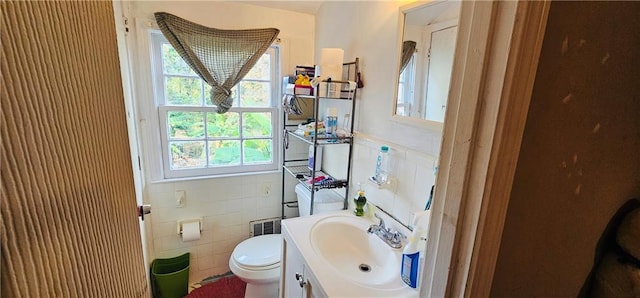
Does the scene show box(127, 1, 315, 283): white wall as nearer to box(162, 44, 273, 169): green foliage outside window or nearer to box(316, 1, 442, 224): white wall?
box(162, 44, 273, 169): green foliage outside window

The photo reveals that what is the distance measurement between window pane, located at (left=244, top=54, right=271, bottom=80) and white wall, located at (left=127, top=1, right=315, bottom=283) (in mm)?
119

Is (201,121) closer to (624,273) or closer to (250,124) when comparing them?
(250,124)

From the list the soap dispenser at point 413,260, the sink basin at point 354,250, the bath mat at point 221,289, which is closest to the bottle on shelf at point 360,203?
the sink basin at point 354,250

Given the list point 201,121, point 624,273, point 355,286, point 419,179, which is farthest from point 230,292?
point 624,273

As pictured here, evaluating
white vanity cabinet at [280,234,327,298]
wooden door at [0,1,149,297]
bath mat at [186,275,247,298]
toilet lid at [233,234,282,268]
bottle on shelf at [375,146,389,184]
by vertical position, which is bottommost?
bath mat at [186,275,247,298]

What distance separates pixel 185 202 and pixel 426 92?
1.74 metres

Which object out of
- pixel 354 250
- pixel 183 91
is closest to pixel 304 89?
pixel 183 91

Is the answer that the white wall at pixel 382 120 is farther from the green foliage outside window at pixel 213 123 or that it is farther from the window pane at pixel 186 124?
the window pane at pixel 186 124

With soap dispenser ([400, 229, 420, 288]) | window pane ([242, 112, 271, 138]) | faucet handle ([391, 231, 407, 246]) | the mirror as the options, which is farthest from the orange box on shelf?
soap dispenser ([400, 229, 420, 288])

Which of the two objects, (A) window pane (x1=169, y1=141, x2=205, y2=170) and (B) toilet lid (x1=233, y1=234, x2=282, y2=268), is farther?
(A) window pane (x1=169, y1=141, x2=205, y2=170)

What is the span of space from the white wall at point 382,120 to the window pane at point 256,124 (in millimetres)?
790

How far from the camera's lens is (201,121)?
6.68ft

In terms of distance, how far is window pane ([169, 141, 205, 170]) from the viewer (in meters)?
2.01

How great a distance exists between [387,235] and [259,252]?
0.94 metres
